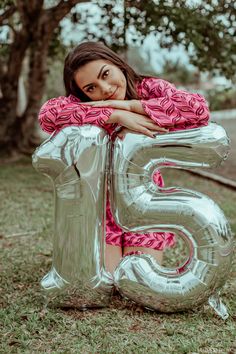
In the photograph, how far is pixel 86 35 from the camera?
20.9ft

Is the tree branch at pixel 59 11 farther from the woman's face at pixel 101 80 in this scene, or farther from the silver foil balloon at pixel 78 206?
the silver foil balloon at pixel 78 206

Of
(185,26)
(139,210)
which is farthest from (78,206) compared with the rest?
(185,26)

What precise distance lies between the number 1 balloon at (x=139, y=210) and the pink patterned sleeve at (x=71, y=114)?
0.12 feet

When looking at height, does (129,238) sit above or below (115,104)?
below

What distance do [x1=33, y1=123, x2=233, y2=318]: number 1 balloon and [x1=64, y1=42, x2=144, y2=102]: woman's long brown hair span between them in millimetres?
277

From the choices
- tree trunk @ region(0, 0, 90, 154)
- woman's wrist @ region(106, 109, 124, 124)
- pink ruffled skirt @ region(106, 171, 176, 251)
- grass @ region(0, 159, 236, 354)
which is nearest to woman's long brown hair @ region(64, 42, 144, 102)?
woman's wrist @ region(106, 109, 124, 124)

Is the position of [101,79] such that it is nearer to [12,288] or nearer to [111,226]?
[111,226]

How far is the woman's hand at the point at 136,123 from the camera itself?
2.36 meters

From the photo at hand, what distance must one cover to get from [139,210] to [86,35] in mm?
4367

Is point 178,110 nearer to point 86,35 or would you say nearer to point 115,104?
point 115,104

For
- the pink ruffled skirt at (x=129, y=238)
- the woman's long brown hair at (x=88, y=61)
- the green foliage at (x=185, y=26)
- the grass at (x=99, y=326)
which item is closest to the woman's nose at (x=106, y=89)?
the woman's long brown hair at (x=88, y=61)

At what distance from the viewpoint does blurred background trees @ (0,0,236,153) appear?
4.89 metres

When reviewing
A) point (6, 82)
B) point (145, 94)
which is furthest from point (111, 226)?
point (6, 82)

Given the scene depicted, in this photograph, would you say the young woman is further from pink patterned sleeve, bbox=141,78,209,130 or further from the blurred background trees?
the blurred background trees
